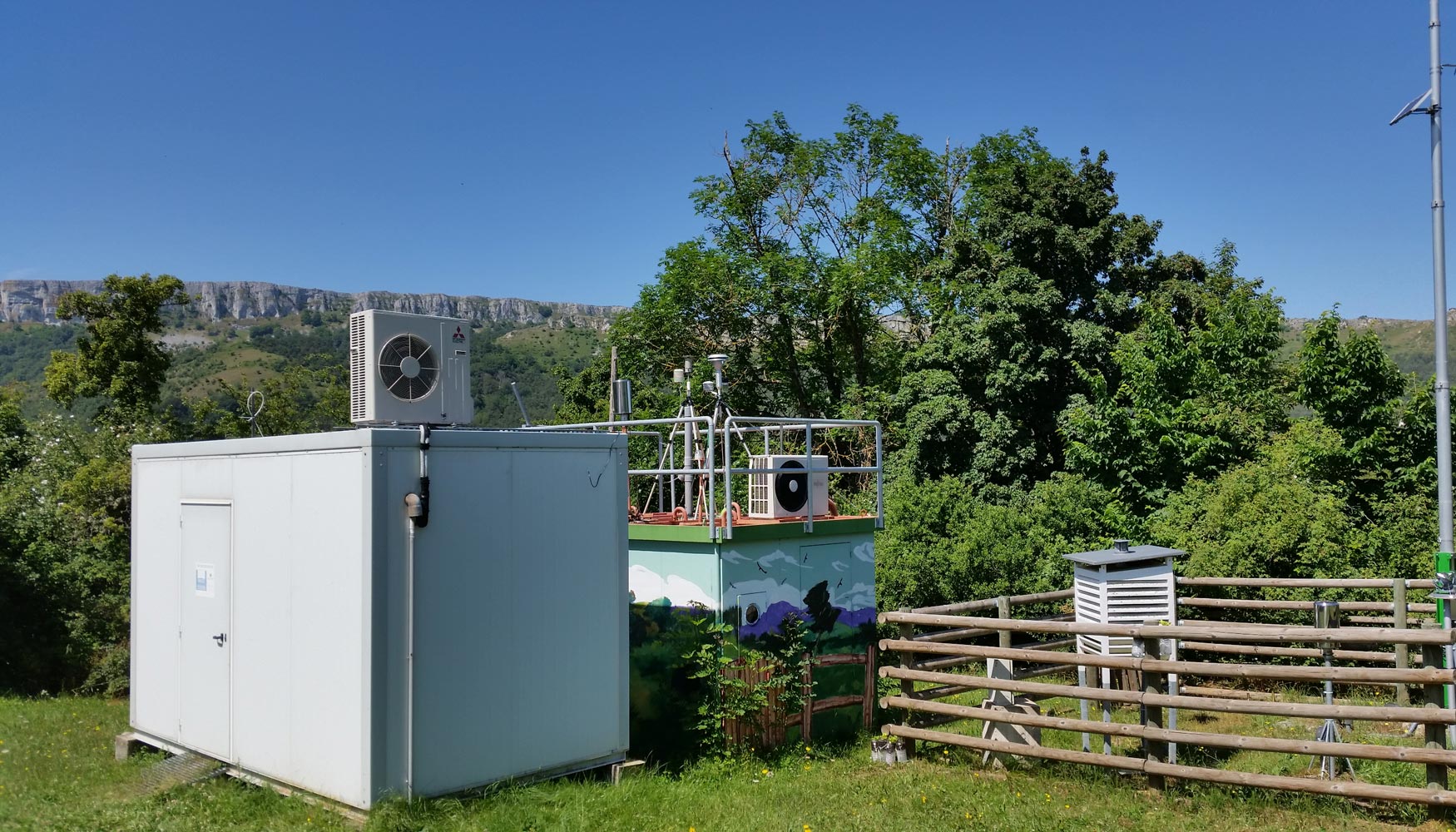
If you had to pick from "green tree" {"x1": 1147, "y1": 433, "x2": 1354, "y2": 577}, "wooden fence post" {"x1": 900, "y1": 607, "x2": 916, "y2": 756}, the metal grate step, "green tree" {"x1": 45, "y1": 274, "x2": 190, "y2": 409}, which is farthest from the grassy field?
"green tree" {"x1": 45, "y1": 274, "x2": 190, "y2": 409}

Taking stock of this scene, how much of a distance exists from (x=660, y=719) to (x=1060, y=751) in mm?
3530

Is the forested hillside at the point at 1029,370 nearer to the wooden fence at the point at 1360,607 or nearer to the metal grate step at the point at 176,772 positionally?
the wooden fence at the point at 1360,607

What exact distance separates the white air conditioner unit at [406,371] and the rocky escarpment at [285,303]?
57.9 metres

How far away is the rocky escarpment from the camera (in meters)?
72.4

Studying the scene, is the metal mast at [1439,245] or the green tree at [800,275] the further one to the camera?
the green tree at [800,275]

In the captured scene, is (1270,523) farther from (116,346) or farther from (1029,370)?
(116,346)

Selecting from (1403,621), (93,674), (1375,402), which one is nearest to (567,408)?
(93,674)

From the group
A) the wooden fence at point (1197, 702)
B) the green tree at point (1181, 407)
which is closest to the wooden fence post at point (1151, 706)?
the wooden fence at point (1197, 702)

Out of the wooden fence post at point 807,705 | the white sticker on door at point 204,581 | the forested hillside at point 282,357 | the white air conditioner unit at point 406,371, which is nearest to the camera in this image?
the white air conditioner unit at point 406,371

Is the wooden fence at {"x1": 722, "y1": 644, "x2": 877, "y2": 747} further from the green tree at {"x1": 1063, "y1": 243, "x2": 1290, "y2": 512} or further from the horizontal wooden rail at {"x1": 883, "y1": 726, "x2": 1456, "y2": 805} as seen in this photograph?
the green tree at {"x1": 1063, "y1": 243, "x2": 1290, "y2": 512}

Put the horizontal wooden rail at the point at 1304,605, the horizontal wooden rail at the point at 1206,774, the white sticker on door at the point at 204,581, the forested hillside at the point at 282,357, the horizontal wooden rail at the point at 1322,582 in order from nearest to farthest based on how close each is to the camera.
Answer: the horizontal wooden rail at the point at 1206,774 < the white sticker on door at the point at 204,581 < the horizontal wooden rail at the point at 1304,605 < the horizontal wooden rail at the point at 1322,582 < the forested hillside at the point at 282,357

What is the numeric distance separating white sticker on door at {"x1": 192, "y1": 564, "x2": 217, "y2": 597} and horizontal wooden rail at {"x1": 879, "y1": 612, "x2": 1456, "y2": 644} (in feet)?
19.4

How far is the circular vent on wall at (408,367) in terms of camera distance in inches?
299

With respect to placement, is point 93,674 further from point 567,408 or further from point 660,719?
point 567,408
